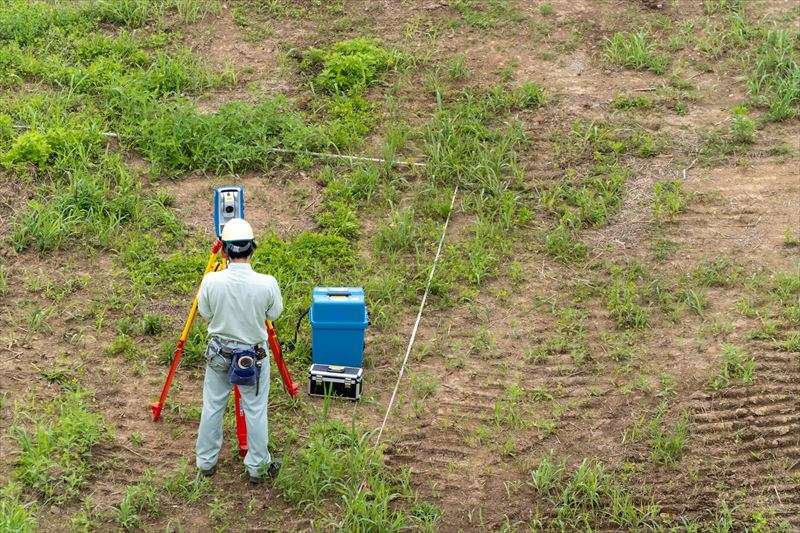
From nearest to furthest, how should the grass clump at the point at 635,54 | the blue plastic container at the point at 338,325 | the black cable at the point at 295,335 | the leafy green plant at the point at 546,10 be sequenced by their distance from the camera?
the blue plastic container at the point at 338,325 → the black cable at the point at 295,335 → the grass clump at the point at 635,54 → the leafy green plant at the point at 546,10

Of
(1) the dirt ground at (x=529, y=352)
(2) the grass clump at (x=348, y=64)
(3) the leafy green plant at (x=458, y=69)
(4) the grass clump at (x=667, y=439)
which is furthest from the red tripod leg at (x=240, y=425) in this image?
(3) the leafy green plant at (x=458, y=69)

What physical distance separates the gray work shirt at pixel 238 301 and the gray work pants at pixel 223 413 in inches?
3.9

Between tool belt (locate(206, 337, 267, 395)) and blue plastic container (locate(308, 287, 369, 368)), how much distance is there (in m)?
0.96

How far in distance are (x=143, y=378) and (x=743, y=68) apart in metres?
6.73

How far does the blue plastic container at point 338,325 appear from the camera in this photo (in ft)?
25.1

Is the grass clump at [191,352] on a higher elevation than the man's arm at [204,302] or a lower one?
lower

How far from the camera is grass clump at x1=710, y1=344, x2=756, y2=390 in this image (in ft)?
25.2

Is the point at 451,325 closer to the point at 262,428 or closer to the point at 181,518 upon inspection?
the point at 262,428

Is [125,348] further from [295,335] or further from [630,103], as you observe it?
[630,103]

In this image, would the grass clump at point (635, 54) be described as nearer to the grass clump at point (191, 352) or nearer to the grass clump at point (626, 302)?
the grass clump at point (626, 302)

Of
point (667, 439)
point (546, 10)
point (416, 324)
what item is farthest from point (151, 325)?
point (546, 10)

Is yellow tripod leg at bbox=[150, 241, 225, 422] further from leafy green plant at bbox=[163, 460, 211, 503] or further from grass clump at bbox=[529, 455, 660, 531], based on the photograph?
grass clump at bbox=[529, 455, 660, 531]

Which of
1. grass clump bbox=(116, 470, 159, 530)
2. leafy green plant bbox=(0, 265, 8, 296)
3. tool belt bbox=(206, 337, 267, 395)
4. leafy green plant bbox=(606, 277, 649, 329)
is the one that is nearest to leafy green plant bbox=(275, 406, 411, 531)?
tool belt bbox=(206, 337, 267, 395)

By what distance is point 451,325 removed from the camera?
328 inches
